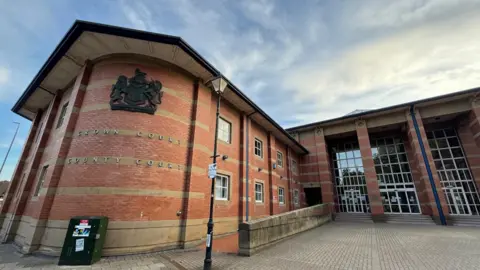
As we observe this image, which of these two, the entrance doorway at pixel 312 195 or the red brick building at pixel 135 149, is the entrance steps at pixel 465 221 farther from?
the entrance doorway at pixel 312 195

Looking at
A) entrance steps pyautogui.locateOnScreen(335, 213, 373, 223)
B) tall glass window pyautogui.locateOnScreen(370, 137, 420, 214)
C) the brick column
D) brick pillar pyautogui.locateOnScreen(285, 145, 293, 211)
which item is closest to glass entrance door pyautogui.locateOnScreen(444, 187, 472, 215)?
tall glass window pyautogui.locateOnScreen(370, 137, 420, 214)

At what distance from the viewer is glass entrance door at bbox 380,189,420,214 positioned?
19.0 meters

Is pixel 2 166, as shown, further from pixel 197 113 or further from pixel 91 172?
pixel 197 113

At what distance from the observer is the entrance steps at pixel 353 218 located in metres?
18.2

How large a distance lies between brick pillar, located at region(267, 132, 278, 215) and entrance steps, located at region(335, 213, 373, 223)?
815 centimetres

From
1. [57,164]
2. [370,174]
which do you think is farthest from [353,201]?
[57,164]

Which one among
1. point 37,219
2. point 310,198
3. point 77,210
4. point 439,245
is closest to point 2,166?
point 37,219

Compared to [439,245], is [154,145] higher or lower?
higher

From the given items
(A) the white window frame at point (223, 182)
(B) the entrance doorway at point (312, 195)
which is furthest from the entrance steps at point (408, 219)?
(A) the white window frame at point (223, 182)

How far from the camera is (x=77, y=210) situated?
21.5ft

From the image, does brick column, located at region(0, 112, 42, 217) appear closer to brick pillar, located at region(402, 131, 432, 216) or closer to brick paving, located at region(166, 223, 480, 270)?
brick paving, located at region(166, 223, 480, 270)

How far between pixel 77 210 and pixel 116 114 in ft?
11.7

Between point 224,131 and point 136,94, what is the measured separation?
Answer: 17.5 ft

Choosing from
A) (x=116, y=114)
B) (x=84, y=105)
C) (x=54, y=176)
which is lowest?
(x=54, y=176)
